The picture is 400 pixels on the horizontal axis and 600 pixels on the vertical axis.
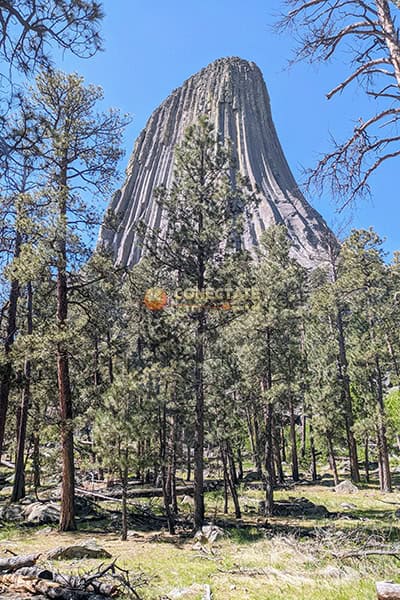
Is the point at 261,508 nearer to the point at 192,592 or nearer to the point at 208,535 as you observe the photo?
the point at 208,535

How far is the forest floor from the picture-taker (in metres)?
4.78

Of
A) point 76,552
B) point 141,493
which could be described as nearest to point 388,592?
point 76,552

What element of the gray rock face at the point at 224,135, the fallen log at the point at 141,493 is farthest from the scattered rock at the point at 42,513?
the gray rock face at the point at 224,135

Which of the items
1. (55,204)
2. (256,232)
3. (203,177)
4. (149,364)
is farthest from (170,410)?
(256,232)

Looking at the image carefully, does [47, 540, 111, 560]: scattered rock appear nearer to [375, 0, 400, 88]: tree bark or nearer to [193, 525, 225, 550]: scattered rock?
[193, 525, 225, 550]: scattered rock

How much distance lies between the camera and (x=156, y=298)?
570 inches

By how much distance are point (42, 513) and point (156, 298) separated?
764 cm

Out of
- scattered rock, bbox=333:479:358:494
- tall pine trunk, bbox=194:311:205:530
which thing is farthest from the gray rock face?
tall pine trunk, bbox=194:311:205:530

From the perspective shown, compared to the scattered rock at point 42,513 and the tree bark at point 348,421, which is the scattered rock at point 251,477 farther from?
the scattered rock at point 42,513

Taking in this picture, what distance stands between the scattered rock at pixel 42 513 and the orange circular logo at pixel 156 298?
23.2 ft

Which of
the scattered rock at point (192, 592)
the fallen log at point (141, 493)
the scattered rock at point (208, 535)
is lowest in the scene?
the fallen log at point (141, 493)

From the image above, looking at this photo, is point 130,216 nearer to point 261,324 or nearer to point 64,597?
point 261,324

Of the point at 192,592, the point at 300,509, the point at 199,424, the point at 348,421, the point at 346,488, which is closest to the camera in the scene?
the point at 192,592

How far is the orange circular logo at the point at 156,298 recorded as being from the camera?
1409cm
